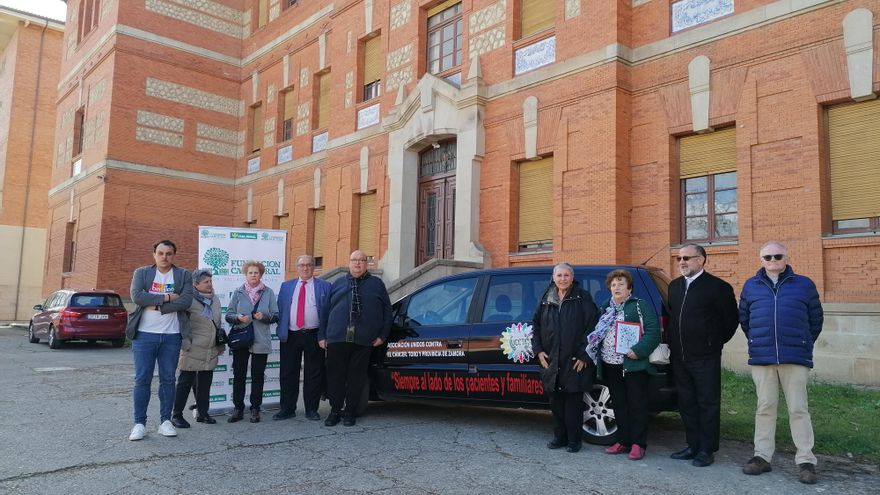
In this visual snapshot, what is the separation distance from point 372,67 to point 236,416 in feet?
43.4

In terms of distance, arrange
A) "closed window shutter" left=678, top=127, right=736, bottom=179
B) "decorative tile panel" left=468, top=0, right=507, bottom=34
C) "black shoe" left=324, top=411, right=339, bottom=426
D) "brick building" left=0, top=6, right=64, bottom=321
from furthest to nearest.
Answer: "brick building" left=0, top=6, right=64, bottom=321 < "decorative tile panel" left=468, top=0, right=507, bottom=34 < "closed window shutter" left=678, top=127, right=736, bottom=179 < "black shoe" left=324, top=411, right=339, bottom=426

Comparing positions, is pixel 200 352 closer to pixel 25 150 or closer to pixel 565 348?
pixel 565 348

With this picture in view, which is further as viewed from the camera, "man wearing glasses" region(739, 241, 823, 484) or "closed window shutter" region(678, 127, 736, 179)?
"closed window shutter" region(678, 127, 736, 179)

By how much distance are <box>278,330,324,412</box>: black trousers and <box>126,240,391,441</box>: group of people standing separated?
0.04 feet

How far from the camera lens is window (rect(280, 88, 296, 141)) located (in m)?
22.8

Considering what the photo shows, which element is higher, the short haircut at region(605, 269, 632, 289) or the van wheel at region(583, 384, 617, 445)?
the short haircut at region(605, 269, 632, 289)

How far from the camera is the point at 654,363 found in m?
5.71

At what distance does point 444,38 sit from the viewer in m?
16.2

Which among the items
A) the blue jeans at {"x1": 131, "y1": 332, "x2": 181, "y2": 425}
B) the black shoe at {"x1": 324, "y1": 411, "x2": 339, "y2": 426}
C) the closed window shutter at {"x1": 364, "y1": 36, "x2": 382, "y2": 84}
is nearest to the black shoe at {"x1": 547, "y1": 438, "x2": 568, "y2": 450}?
the black shoe at {"x1": 324, "y1": 411, "x2": 339, "y2": 426}

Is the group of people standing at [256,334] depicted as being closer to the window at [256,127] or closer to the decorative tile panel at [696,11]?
the decorative tile panel at [696,11]

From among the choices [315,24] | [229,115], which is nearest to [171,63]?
[229,115]

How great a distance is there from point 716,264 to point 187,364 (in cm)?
824

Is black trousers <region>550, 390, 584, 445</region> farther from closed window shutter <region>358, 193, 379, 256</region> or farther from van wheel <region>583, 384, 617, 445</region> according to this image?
closed window shutter <region>358, 193, 379, 256</region>

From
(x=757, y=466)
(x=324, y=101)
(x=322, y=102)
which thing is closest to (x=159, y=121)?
(x=322, y=102)
